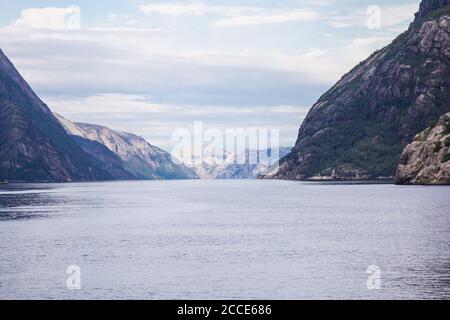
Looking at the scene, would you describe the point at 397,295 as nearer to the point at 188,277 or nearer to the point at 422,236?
the point at 188,277

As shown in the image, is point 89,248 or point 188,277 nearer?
point 188,277

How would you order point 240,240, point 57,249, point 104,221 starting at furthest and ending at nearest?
point 104,221 < point 240,240 < point 57,249

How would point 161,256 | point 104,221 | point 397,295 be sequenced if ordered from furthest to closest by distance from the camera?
point 104,221 < point 161,256 < point 397,295
